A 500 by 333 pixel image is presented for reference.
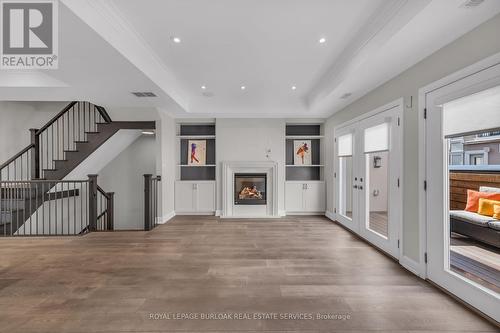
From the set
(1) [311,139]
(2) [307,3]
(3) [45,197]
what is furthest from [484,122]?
(3) [45,197]

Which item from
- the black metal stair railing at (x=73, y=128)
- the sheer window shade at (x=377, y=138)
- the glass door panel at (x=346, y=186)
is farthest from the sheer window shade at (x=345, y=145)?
the black metal stair railing at (x=73, y=128)

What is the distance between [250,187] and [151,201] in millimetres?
2451

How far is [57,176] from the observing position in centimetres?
504

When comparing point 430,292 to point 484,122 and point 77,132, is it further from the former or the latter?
point 77,132

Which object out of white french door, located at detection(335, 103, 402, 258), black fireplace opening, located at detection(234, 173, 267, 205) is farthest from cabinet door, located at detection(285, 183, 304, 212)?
white french door, located at detection(335, 103, 402, 258)

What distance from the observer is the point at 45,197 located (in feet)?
15.8

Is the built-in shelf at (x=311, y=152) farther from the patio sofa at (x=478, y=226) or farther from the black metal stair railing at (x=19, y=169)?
the black metal stair railing at (x=19, y=169)

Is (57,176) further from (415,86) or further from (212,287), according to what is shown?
(415,86)

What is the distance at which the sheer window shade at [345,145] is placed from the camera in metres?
4.54

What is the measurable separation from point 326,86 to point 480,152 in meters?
2.25

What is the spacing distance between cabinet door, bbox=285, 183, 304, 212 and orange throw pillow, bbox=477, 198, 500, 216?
3392 mm

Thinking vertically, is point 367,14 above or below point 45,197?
above

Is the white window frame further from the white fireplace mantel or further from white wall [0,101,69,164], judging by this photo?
white wall [0,101,69,164]

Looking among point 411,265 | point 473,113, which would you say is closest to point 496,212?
point 411,265
